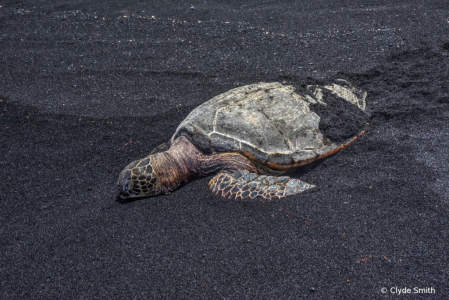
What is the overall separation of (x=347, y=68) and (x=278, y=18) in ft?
7.48

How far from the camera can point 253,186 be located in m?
2.70

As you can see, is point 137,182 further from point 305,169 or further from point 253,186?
point 305,169

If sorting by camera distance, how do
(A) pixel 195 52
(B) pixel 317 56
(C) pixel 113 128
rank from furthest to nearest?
(A) pixel 195 52
(B) pixel 317 56
(C) pixel 113 128

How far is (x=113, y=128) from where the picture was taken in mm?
3635

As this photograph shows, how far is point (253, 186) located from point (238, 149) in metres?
0.45

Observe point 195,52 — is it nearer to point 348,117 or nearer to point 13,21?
point 348,117

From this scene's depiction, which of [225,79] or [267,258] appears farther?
[225,79]

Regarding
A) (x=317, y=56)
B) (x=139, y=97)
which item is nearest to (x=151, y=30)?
(x=139, y=97)

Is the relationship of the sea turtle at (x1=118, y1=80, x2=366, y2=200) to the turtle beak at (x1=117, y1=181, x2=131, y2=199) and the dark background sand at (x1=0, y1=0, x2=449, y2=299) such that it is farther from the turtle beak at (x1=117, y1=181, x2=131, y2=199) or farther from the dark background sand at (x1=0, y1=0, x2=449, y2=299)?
the dark background sand at (x1=0, y1=0, x2=449, y2=299)

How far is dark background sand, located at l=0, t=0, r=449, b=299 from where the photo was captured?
1.99 meters

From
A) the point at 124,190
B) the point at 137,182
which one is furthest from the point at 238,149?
the point at 124,190

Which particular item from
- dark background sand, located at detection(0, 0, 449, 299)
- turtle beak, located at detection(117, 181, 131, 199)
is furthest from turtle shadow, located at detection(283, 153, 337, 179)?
turtle beak, located at detection(117, 181, 131, 199)

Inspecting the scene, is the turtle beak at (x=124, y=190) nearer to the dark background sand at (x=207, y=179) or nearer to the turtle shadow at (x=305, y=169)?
the dark background sand at (x=207, y=179)

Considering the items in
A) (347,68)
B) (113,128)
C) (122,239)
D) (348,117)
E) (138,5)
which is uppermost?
(138,5)
